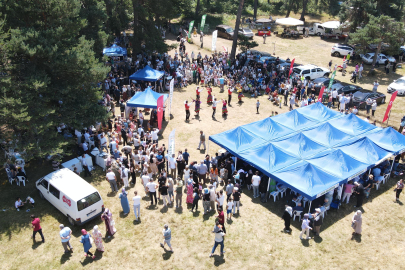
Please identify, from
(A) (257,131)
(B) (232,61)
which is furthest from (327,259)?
(B) (232,61)

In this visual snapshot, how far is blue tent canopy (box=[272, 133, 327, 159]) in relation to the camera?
16.0 meters

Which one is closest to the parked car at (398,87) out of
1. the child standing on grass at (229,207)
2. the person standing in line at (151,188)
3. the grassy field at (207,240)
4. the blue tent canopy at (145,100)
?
the grassy field at (207,240)

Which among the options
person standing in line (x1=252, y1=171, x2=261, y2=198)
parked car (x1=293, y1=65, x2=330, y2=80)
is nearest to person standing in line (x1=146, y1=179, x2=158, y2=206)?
person standing in line (x1=252, y1=171, x2=261, y2=198)

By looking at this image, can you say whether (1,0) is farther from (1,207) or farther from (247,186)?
(247,186)

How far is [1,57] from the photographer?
14.2 meters

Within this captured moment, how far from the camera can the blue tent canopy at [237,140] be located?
16.5 m

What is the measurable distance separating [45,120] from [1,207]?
14.1 ft

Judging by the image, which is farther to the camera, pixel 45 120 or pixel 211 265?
pixel 45 120

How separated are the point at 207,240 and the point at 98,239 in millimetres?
4086

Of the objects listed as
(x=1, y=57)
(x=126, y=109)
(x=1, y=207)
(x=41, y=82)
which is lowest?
(x=1, y=207)

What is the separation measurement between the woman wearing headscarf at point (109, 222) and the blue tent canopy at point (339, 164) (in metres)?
9.23

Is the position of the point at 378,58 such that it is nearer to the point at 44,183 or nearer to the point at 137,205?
the point at 137,205

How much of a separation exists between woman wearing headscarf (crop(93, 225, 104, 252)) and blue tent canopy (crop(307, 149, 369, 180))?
→ 9.75m

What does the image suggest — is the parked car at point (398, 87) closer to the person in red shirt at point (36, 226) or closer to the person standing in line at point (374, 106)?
the person standing in line at point (374, 106)
